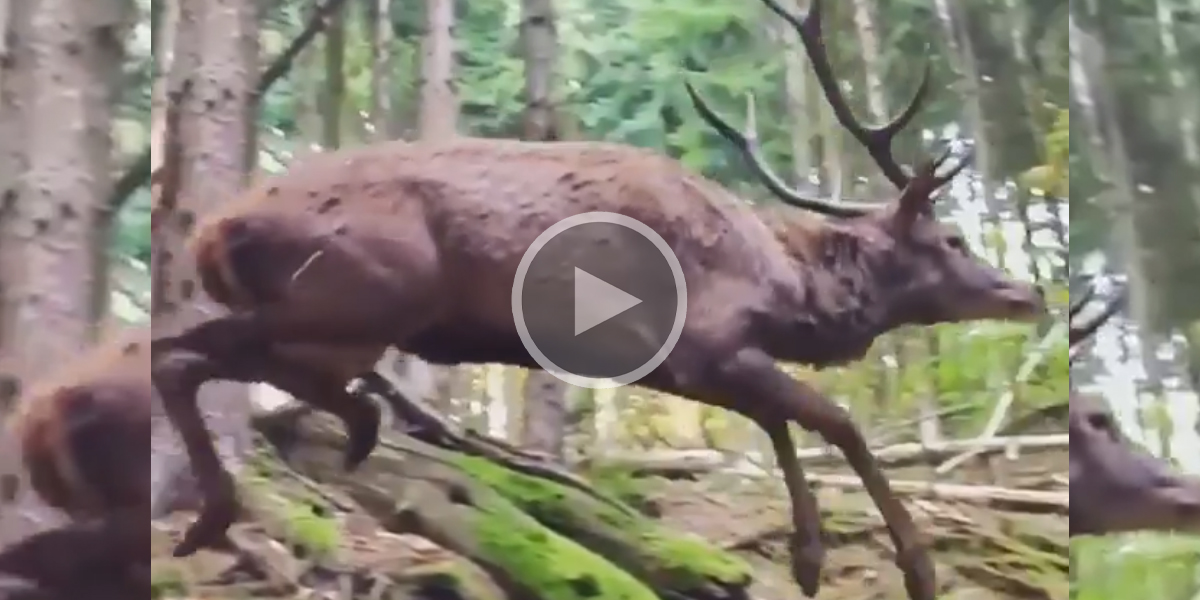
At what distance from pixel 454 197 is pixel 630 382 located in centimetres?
31

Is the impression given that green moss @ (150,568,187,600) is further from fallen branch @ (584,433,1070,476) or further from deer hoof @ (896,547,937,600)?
deer hoof @ (896,547,937,600)

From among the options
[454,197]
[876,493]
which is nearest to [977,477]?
[876,493]

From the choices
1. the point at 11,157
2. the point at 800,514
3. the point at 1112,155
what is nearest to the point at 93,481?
the point at 11,157

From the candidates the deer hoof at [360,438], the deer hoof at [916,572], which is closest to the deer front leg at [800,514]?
the deer hoof at [916,572]

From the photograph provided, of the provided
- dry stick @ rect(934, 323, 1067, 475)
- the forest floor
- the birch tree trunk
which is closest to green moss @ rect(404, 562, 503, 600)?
the forest floor

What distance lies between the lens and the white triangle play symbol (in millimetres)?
1591

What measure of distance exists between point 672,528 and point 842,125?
1.81ft

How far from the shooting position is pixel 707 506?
160cm

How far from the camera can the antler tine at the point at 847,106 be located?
1.67 m

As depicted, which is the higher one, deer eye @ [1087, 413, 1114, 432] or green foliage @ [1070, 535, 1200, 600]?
deer eye @ [1087, 413, 1114, 432]

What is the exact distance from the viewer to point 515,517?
159cm

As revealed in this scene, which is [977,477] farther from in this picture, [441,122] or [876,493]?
[441,122]

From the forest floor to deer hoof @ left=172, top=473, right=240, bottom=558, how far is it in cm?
1

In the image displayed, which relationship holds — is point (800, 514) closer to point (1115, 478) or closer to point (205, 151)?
point (1115, 478)
